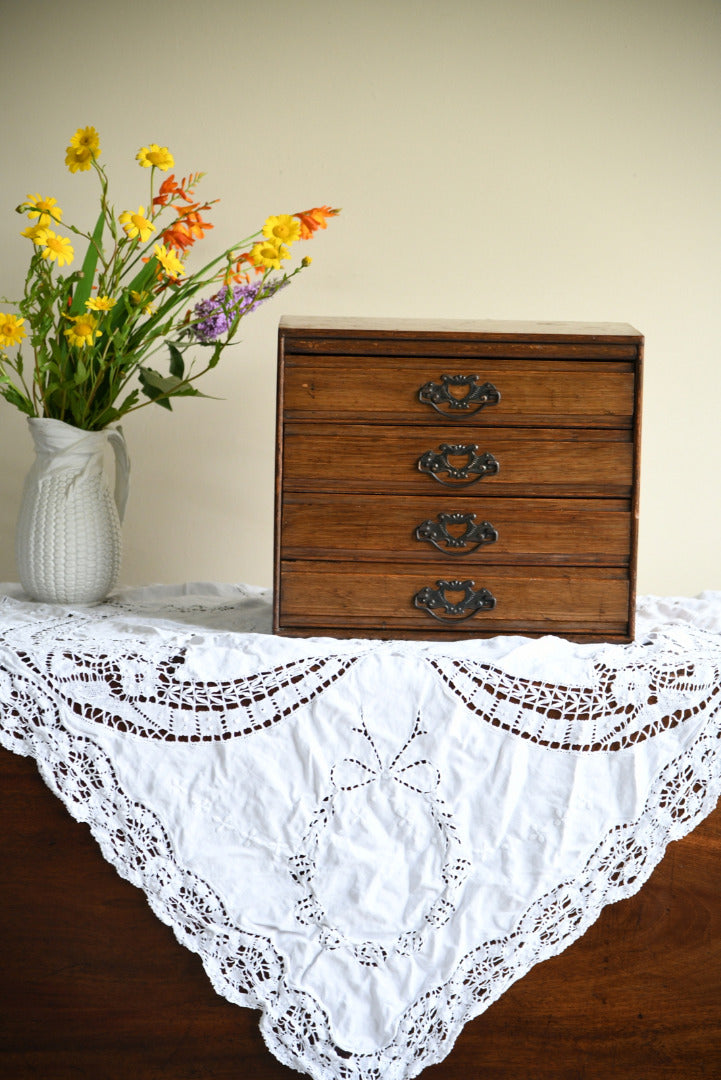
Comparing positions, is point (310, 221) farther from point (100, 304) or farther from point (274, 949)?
point (274, 949)

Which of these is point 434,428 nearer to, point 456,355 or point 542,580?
point 456,355

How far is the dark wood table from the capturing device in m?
1.09

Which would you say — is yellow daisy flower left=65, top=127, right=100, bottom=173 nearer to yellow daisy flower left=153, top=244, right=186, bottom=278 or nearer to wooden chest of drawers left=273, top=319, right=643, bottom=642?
yellow daisy flower left=153, top=244, right=186, bottom=278

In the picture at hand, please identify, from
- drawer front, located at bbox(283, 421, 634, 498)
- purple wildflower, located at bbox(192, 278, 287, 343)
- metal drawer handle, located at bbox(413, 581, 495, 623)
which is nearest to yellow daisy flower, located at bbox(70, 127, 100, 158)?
purple wildflower, located at bbox(192, 278, 287, 343)

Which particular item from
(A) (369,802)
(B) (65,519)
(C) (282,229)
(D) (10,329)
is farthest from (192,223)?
(A) (369,802)

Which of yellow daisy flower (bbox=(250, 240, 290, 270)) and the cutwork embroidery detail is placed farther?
yellow daisy flower (bbox=(250, 240, 290, 270))

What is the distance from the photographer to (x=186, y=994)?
109 cm

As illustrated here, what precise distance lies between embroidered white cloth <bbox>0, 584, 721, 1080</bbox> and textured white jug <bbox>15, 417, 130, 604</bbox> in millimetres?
187

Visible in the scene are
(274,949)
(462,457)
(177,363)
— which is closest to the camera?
(274,949)

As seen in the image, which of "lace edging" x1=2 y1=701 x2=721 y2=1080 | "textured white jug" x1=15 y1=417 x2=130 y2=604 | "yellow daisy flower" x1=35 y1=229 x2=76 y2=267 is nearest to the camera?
"lace edging" x1=2 y1=701 x2=721 y2=1080

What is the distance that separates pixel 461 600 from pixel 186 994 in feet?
1.77

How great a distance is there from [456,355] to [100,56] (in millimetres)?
835

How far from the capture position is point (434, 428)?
3.84ft

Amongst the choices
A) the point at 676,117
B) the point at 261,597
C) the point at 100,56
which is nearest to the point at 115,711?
the point at 261,597
